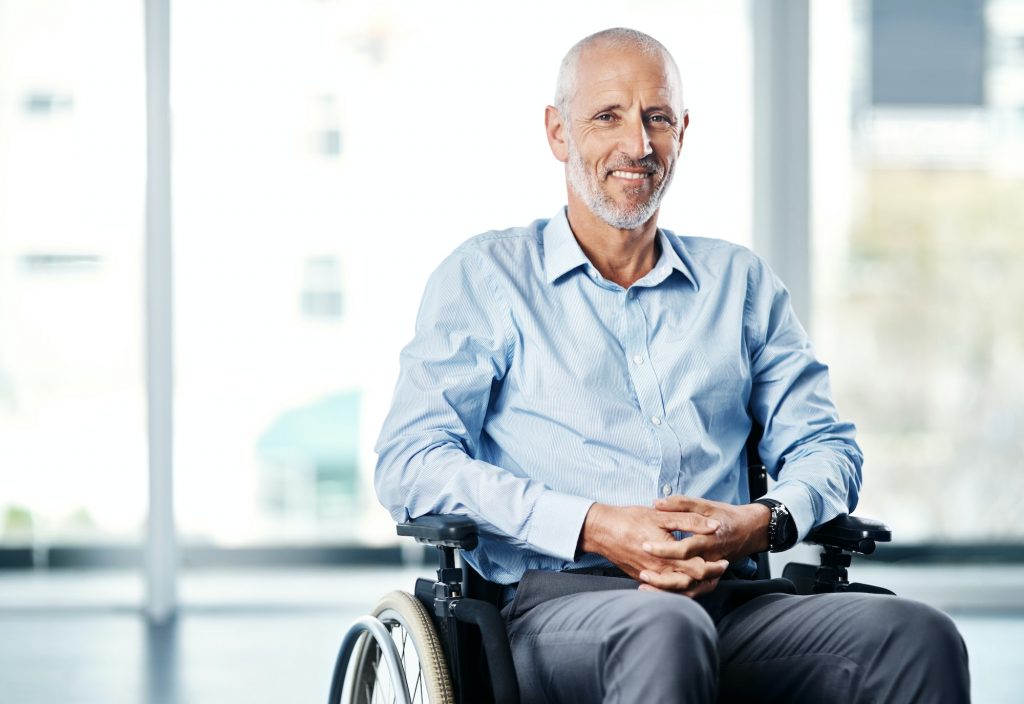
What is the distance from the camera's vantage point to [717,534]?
1615 mm

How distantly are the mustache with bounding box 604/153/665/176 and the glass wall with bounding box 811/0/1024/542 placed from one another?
222cm

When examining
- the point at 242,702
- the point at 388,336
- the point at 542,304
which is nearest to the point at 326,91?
the point at 388,336

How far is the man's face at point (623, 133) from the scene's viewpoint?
1844 millimetres

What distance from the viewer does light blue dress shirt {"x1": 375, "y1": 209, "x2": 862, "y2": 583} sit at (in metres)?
1.73

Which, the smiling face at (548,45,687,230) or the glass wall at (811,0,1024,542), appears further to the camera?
the glass wall at (811,0,1024,542)

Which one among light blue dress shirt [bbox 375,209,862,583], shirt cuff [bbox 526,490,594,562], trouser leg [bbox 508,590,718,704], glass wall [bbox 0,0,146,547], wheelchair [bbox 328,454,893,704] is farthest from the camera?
glass wall [bbox 0,0,146,547]

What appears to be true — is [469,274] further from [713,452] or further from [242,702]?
[242,702]

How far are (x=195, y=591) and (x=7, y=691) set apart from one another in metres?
0.99

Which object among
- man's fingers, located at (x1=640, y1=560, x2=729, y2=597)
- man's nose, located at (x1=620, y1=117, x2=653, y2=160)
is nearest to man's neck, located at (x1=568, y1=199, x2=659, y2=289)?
man's nose, located at (x1=620, y1=117, x2=653, y2=160)

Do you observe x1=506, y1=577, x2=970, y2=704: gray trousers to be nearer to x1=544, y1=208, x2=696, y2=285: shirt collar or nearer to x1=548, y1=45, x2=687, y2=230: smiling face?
x1=544, y1=208, x2=696, y2=285: shirt collar

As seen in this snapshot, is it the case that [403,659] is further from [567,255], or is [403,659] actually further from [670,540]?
[567,255]

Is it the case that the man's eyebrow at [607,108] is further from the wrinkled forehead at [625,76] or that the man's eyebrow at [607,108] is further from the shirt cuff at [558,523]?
the shirt cuff at [558,523]

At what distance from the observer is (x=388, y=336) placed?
3953 mm

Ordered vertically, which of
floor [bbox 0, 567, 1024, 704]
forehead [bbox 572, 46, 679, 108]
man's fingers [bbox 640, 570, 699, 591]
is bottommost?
floor [bbox 0, 567, 1024, 704]
